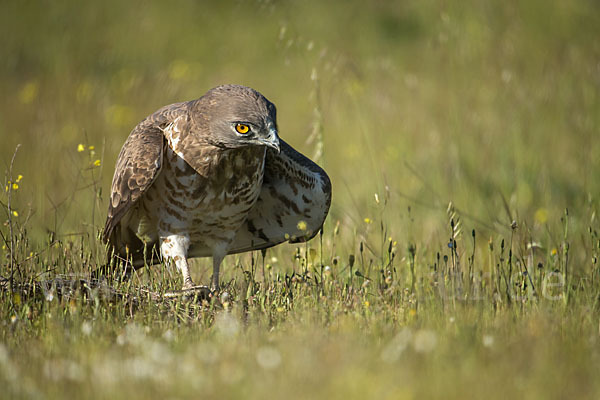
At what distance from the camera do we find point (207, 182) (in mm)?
4898

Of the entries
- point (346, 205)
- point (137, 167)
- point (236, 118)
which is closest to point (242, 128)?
point (236, 118)

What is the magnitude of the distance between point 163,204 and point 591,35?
832cm

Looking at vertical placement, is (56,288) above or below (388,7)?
below

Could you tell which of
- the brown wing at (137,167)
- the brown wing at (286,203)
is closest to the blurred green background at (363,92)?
the brown wing at (286,203)

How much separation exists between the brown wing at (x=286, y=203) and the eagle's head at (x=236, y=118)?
0.74m

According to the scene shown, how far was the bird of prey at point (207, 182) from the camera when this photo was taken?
15.2ft

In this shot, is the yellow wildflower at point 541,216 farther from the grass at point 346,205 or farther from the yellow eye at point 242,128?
the yellow eye at point 242,128

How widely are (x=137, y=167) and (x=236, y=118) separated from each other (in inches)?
31.8

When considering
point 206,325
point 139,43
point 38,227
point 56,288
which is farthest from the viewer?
point 139,43

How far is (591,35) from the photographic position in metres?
10.6

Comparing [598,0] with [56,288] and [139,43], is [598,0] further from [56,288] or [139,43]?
[56,288]

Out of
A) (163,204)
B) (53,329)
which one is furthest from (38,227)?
(53,329)

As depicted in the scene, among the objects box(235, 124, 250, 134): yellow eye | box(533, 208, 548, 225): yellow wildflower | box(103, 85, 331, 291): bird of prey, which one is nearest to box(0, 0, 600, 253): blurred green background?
box(533, 208, 548, 225): yellow wildflower

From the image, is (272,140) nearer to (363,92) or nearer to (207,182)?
(207,182)
